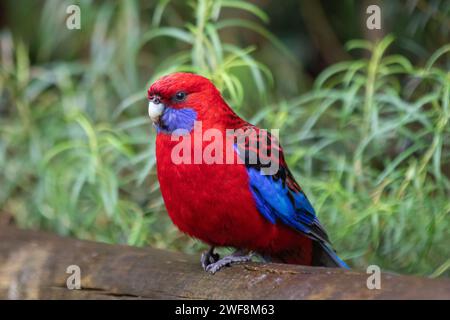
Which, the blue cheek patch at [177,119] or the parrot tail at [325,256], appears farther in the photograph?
the parrot tail at [325,256]

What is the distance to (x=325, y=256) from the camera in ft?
8.47

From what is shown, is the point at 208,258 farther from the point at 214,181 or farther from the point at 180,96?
the point at 180,96

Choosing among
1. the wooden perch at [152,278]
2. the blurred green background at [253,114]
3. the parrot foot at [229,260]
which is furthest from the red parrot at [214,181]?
the blurred green background at [253,114]

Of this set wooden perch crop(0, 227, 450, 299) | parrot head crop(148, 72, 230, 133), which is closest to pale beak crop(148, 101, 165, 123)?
parrot head crop(148, 72, 230, 133)

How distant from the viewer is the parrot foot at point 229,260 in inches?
89.7

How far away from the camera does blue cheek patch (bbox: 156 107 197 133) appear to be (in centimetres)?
235

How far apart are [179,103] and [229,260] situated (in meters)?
0.48

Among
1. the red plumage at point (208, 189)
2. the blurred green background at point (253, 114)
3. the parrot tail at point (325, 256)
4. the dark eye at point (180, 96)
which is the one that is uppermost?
the blurred green background at point (253, 114)

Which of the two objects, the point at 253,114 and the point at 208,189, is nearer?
the point at 208,189

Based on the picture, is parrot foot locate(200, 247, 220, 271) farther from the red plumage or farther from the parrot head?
the parrot head

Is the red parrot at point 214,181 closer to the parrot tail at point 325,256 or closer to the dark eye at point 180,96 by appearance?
the dark eye at point 180,96

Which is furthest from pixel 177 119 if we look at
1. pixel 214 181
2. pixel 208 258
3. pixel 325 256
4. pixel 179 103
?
pixel 325 256

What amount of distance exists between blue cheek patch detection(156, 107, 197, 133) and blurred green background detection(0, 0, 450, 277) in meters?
0.60
